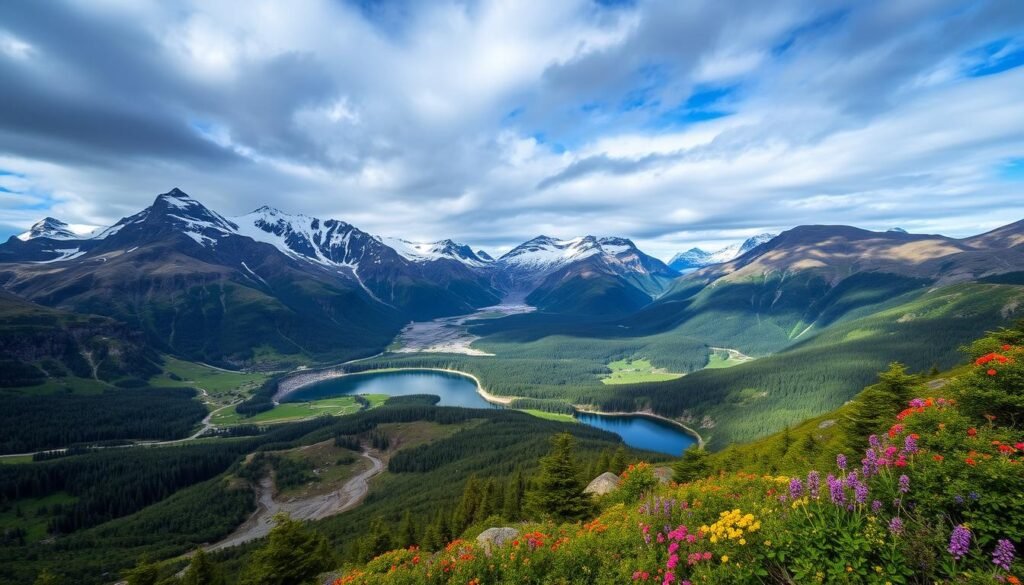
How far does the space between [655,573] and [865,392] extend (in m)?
31.4

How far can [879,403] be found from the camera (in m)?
30.1

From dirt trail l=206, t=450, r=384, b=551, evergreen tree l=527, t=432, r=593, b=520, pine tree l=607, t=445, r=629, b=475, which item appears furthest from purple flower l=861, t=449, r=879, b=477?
dirt trail l=206, t=450, r=384, b=551

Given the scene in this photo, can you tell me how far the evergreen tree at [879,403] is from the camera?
28.6m

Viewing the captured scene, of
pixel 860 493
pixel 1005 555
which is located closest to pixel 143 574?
pixel 860 493

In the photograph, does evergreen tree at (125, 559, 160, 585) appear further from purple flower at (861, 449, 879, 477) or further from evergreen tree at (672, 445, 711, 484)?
purple flower at (861, 449, 879, 477)

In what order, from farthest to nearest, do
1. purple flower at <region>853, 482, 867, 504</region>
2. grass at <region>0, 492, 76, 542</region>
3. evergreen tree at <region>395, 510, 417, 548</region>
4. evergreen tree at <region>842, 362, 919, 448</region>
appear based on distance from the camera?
grass at <region>0, 492, 76, 542</region> < evergreen tree at <region>395, 510, 417, 548</region> < evergreen tree at <region>842, 362, 919, 448</region> < purple flower at <region>853, 482, 867, 504</region>

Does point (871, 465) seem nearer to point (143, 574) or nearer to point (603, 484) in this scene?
point (603, 484)

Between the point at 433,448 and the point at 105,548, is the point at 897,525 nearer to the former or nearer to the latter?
the point at 105,548

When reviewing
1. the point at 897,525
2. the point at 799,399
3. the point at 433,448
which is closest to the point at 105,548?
the point at 433,448

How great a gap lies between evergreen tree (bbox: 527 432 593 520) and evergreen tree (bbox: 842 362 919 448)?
18.5 meters

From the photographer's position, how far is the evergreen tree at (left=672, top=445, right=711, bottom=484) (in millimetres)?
36156

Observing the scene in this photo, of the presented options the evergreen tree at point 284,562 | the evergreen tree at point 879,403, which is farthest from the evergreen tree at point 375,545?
the evergreen tree at point 879,403

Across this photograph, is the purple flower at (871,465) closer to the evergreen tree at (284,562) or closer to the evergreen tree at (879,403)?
the evergreen tree at (879,403)

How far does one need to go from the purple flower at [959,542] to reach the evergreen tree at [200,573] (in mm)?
42509
